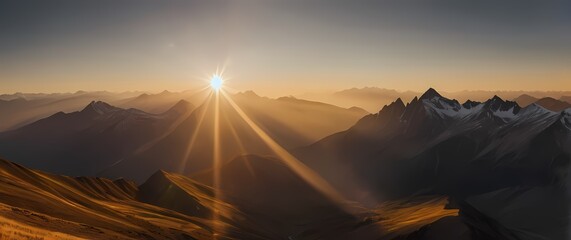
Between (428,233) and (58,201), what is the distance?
118 meters

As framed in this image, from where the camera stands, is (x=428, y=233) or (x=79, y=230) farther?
(x=428, y=233)

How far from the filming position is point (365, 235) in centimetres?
19675

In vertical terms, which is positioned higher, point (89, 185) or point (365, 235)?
point (89, 185)

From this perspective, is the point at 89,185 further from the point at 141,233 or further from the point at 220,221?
the point at 141,233

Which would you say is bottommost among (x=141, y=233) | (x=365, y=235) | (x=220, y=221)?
(x=365, y=235)

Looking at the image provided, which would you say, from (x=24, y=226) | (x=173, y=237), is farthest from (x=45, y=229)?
(x=173, y=237)

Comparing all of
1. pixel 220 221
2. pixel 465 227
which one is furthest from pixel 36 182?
pixel 465 227

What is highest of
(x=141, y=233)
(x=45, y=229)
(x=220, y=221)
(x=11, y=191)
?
(x=11, y=191)

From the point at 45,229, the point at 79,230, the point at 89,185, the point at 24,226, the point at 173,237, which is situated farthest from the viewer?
the point at 89,185

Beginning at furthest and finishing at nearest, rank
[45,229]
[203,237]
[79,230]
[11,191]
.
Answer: [203,237] < [11,191] < [79,230] < [45,229]

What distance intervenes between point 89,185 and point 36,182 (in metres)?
58.6

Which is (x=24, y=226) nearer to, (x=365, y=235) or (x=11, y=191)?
(x=11, y=191)

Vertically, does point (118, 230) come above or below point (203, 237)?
above

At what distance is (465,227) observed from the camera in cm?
14700
